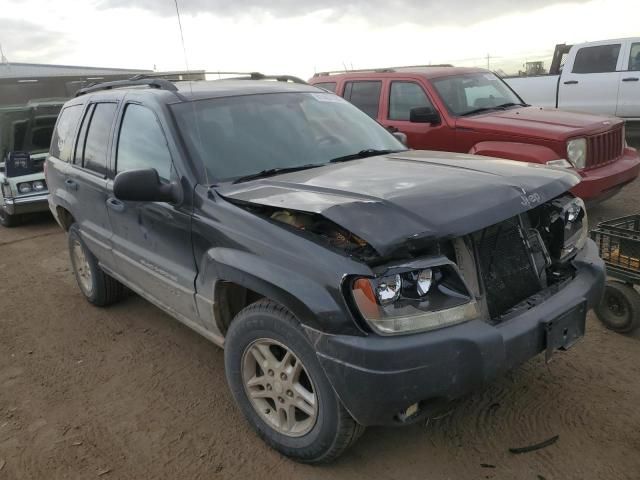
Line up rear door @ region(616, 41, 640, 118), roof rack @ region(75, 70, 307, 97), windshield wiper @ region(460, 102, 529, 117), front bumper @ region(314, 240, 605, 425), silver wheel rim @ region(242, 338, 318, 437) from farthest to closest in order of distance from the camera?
rear door @ region(616, 41, 640, 118) → windshield wiper @ region(460, 102, 529, 117) → roof rack @ region(75, 70, 307, 97) → silver wheel rim @ region(242, 338, 318, 437) → front bumper @ region(314, 240, 605, 425)

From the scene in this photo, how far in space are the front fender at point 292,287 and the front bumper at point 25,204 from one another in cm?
660

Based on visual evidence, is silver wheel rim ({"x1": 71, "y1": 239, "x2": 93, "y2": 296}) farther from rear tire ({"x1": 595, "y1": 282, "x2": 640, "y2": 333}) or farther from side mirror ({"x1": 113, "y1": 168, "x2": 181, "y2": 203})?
rear tire ({"x1": 595, "y1": 282, "x2": 640, "y2": 333})

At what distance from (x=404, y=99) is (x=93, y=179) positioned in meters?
4.12

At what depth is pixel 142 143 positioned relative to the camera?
3.54 meters

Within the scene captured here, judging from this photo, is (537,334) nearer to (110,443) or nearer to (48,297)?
(110,443)

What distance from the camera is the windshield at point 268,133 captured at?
3225 millimetres

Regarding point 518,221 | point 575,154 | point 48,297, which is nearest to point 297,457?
point 518,221

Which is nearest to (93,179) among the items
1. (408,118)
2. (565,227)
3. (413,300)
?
(413,300)

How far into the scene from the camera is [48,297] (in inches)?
211

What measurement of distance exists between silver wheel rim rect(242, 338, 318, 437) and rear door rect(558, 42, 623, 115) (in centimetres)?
851

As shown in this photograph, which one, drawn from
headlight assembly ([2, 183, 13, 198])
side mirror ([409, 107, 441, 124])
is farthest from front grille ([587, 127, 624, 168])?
headlight assembly ([2, 183, 13, 198])

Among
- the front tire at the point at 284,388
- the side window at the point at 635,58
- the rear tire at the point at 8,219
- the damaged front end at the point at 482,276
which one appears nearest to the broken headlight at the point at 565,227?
the damaged front end at the point at 482,276

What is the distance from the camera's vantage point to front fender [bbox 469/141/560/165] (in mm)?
5547

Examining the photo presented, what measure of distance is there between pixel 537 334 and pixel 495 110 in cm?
474
